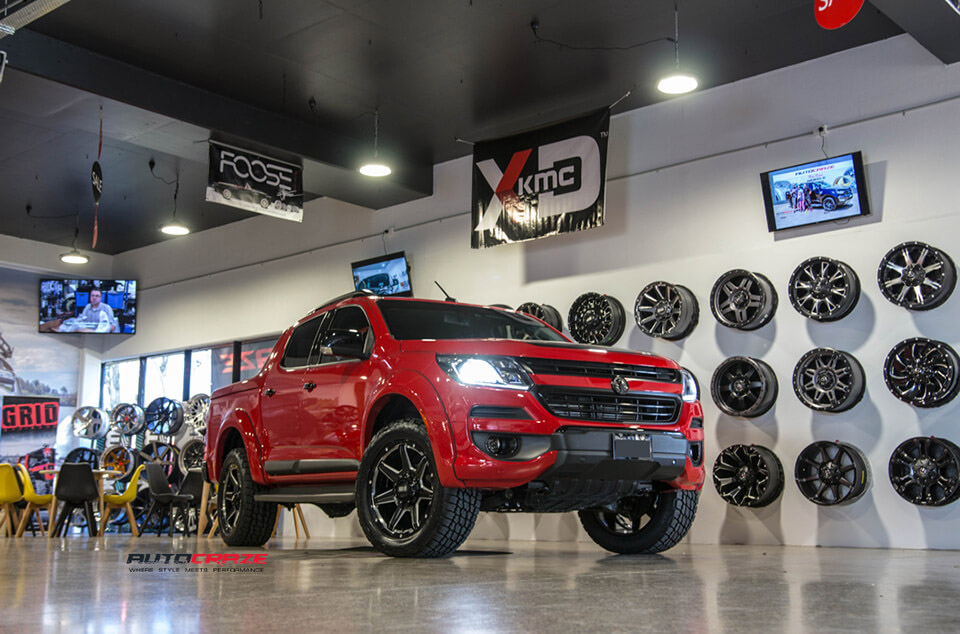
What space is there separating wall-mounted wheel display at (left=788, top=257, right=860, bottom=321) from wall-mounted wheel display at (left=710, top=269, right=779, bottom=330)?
269 millimetres

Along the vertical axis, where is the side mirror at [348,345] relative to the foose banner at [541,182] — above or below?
below

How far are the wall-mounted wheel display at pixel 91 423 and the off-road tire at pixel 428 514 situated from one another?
46.1 ft

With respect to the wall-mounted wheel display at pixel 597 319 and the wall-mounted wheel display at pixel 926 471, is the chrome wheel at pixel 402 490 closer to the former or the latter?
the wall-mounted wheel display at pixel 926 471

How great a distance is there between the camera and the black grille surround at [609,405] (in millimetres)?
5086

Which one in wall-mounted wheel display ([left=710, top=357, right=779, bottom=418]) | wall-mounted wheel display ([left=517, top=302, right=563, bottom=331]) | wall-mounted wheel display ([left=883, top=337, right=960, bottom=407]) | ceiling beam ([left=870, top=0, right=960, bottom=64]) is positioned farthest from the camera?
wall-mounted wheel display ([left=517, top=302, right=563, bottom=331])

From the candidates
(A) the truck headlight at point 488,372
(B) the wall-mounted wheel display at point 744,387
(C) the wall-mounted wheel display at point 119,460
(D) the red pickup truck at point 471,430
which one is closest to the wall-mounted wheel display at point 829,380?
(B) the wall-mounted wheel display at point 744,387

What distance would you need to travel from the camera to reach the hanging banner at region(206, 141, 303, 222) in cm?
1078

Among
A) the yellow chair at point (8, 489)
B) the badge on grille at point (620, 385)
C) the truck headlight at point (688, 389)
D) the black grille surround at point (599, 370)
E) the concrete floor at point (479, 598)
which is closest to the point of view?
the concrete floor at point (479, 598)

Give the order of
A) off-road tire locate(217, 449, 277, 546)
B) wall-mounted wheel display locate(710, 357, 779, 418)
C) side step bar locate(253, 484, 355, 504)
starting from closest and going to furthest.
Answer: side step bar locate(253, 484, 355, 504) < off-road tire locate(217, 449, 277, 546) < wall-mounted wheel display locate(710, 357, 779, 418)

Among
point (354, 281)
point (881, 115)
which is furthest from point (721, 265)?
point (354, 281)

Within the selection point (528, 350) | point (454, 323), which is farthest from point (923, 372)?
point (528, 350)

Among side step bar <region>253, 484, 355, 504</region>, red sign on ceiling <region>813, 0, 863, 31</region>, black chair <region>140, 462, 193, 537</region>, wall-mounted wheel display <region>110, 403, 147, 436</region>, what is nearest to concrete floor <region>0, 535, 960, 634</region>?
side step bar <region>253, 484, 355, 504</region>

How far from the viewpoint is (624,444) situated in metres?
5.06

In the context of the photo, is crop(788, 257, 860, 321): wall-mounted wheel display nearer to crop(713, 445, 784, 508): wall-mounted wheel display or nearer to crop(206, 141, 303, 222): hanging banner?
crop(713, 445, 784, 508): wall-mounted wheel display
